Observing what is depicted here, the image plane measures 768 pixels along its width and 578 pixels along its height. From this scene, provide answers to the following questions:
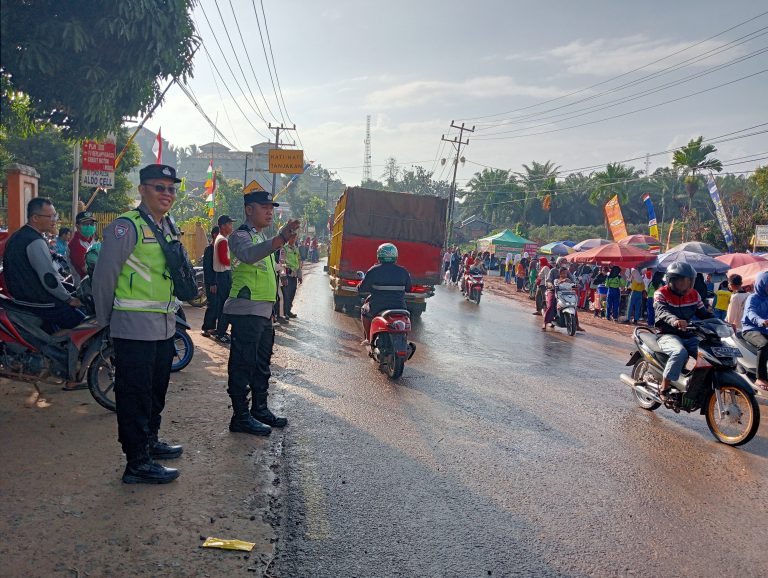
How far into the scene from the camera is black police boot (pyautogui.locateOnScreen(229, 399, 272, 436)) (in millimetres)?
5309

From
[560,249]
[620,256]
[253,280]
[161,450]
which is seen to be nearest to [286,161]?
[560,249]

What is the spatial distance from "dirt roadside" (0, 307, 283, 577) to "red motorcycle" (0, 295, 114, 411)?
0.35 metres

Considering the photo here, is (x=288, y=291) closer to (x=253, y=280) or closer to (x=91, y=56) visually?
(x=91, y=56)

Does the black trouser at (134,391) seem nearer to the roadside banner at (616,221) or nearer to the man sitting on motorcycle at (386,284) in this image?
the man sitting on motorcycle at (386,284)

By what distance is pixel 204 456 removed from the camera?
4672mm

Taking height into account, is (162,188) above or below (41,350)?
above

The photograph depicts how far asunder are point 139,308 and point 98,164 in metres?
11.5

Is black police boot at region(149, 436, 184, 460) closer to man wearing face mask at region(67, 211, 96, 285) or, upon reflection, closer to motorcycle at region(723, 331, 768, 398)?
man wearing face mask at region(67, 211, 96, 285)

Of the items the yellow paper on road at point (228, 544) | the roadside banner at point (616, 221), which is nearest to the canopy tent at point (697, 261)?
the roadside banner at point (616, 221)

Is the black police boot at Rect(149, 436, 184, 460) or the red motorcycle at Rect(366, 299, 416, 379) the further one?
the red motorcycle at Rect(366, 299, 416, 379)

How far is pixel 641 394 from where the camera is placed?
7191 mm

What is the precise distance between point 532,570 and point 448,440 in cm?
227

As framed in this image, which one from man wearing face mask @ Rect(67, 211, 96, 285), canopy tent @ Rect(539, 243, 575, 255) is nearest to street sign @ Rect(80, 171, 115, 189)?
man wearing face mask @ Rect(67, 211, 96, 285)

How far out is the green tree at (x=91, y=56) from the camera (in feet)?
19.1
